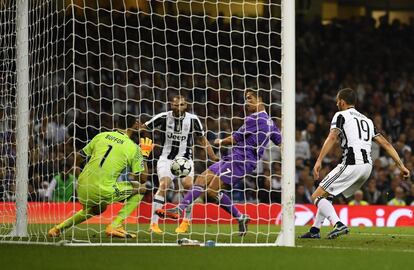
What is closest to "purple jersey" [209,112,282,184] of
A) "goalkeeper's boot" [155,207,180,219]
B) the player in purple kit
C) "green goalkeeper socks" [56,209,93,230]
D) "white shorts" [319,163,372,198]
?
the player in purple kit

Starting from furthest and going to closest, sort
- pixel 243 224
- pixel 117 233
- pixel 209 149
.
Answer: pixel 209 149, pixel 243 224, pixel 117 233

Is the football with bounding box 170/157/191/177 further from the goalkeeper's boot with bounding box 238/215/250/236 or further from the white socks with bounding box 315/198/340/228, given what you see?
the white socks with bounding box 315/198/340/228

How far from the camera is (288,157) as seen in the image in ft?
35.2

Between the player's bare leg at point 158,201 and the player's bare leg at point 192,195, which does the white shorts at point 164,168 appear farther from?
the player's bare leg at point 192,195

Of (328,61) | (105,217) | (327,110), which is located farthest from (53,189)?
(328,61)

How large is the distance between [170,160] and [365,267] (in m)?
6.76

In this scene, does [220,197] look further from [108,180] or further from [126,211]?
[108,180]

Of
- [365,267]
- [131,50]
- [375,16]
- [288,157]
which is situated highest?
[375,16]

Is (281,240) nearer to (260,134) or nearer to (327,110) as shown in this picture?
(260,134)

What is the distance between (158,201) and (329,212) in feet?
10.2

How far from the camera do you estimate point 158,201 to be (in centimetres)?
1477

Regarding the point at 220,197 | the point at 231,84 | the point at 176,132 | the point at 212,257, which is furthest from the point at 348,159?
the point at 231,84

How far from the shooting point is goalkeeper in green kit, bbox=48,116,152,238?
11891 millimetres

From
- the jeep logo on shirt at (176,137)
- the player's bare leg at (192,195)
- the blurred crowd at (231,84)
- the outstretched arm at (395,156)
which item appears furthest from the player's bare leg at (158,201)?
the outstretched arm at (395,156)
